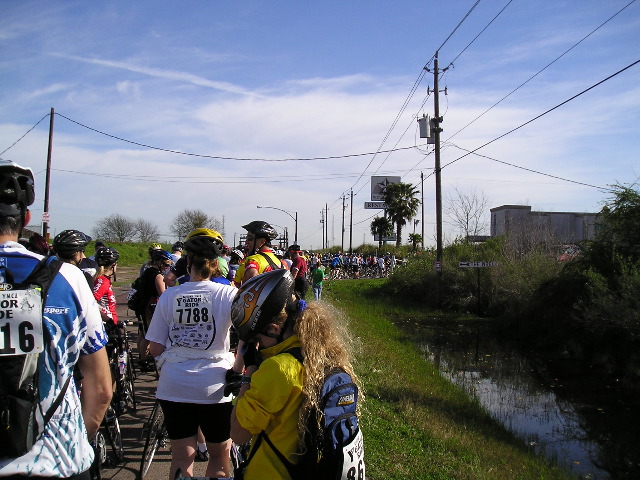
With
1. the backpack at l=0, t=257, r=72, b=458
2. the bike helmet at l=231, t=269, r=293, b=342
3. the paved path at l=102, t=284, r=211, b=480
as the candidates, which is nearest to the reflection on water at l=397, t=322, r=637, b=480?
the paved path at l=102, t=284, r=211, b=480

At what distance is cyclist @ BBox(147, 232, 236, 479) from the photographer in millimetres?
3533

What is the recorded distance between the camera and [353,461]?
234 centimetres

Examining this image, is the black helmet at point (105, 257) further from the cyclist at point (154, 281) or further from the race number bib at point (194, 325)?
the race number bib at point (194, 325)

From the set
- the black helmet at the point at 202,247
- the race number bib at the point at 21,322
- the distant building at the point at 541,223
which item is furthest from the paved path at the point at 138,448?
the distant building at the point at 541,223

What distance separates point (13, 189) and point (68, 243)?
11.3ft

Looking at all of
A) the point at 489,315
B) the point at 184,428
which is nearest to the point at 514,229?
the point at 489,315

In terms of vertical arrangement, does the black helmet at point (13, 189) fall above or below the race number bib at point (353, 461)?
above

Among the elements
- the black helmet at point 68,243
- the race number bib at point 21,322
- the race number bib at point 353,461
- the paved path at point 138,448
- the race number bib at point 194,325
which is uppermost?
the black helmet at point 68,243

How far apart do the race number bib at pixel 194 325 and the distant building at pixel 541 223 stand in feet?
66.8

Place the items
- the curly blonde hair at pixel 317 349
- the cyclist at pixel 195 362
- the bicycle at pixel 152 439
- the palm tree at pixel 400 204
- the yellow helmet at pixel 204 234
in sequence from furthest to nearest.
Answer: the palm tree at pixel 400 204 < the bicycle at pixel 152 439 < the yellow helmet at pixel 204 234 < the cyclist at pixel 195 362 < the curly blonde hair at pixel 317 349

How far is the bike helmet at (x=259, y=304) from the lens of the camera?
8.60ft

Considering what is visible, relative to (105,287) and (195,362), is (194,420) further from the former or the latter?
(105,287)

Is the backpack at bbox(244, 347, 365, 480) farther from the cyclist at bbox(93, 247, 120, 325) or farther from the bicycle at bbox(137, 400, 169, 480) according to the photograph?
the cyclist at bbox(93, 247, 120, 325)

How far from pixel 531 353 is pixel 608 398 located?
17.8 feet
